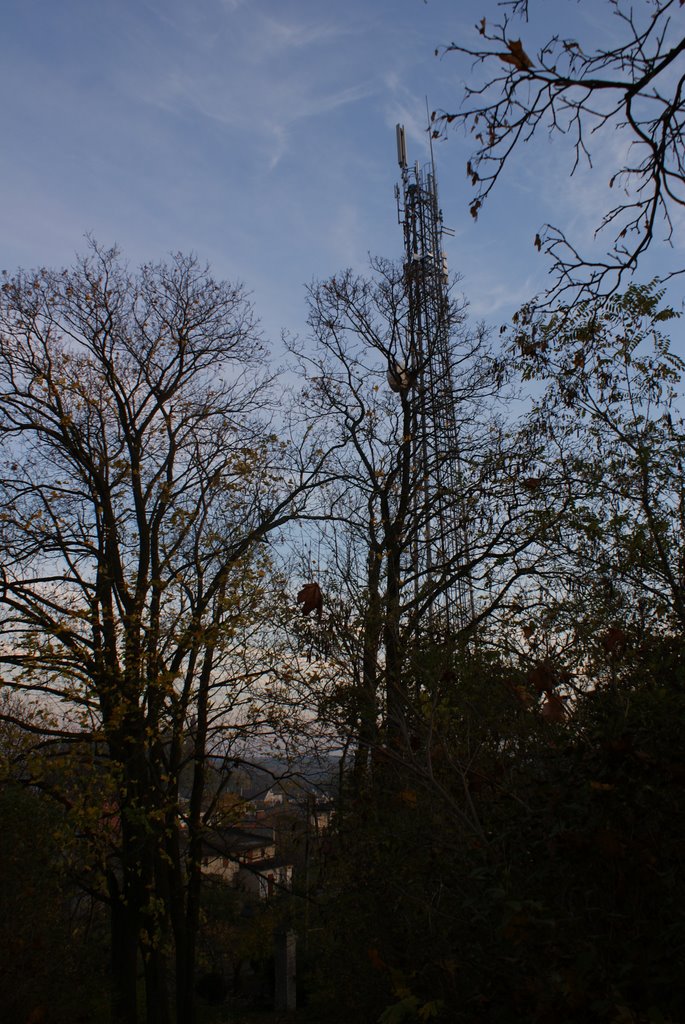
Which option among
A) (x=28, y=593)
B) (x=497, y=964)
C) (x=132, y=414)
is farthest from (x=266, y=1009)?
(x=497, y=964)

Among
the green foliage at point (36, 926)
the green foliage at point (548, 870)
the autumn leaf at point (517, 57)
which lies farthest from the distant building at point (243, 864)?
the autumn leaf at point (517, 57)

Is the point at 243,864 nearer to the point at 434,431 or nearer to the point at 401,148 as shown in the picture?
the point at 434,431

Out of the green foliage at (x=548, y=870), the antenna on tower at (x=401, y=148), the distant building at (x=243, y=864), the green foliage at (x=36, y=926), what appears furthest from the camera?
the antenna on tower at (x=401, y=148)

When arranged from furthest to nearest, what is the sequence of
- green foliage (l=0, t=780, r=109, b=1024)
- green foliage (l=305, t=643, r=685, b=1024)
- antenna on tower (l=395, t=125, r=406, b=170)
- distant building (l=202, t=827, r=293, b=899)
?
antenna on tower (l=395, t=125, r=406, b=170), distant building (l=202, t=827, r=293, b=899), green foliage (l=0, t=780, r=109, b=1024), green foliage (l=305, t=643, r=685, b=1024)

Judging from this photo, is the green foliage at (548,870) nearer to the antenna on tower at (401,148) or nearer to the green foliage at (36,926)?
the green foliage at (36,926)

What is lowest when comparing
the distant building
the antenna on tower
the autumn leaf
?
the distant building

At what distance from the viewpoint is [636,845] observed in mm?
3650

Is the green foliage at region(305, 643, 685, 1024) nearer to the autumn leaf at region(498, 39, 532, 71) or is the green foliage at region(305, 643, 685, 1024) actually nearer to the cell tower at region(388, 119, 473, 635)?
the autumn leaf at region(498, 39, 532, 71)

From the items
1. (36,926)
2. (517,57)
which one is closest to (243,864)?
(36,926)

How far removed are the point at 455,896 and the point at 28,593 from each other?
30.6ft

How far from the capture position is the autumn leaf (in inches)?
160

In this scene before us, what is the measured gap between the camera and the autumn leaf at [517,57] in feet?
13.3

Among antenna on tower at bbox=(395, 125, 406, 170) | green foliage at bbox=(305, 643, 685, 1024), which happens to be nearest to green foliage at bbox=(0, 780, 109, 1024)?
green foliage at bbox=(305, 643, 685, 1024)

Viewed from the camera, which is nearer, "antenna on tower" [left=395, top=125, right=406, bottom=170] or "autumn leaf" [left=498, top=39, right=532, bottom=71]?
"autumn leaf" [left=498, top=39, right=532, bottom=71]
